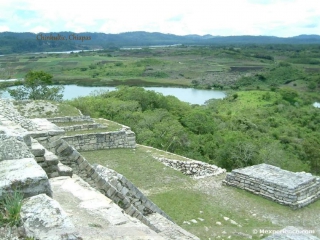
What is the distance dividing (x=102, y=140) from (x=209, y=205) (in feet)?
19.2

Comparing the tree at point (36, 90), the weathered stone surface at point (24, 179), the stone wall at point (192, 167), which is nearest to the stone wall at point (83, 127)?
the stone wall at point (192, 167)

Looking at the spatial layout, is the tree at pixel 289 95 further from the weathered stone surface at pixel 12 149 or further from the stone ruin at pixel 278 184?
the weathered stone surface at pixel 12 149

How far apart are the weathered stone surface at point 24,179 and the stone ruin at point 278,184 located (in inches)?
321

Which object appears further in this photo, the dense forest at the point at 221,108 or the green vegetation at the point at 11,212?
the dense forest at the point at 221,108

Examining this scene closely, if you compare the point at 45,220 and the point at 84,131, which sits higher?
the point at 45,220

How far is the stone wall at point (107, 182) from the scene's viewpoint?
5.38m

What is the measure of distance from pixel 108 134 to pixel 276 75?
7563cm

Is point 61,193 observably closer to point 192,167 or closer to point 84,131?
point 192,167

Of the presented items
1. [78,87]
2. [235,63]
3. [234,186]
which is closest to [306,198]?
[234,186]

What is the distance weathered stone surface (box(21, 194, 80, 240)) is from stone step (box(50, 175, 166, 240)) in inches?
31.1

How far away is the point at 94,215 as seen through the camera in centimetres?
423

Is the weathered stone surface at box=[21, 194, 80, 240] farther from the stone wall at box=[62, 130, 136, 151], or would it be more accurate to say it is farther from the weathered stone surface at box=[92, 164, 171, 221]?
the stone wall at box=[62, 130, 136, 151]

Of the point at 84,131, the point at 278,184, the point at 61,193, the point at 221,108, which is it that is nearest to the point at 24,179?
the point at 61,193

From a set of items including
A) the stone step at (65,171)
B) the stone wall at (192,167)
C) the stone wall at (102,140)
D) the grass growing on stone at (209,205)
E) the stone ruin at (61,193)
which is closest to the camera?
the stone ruin at (61,193)
